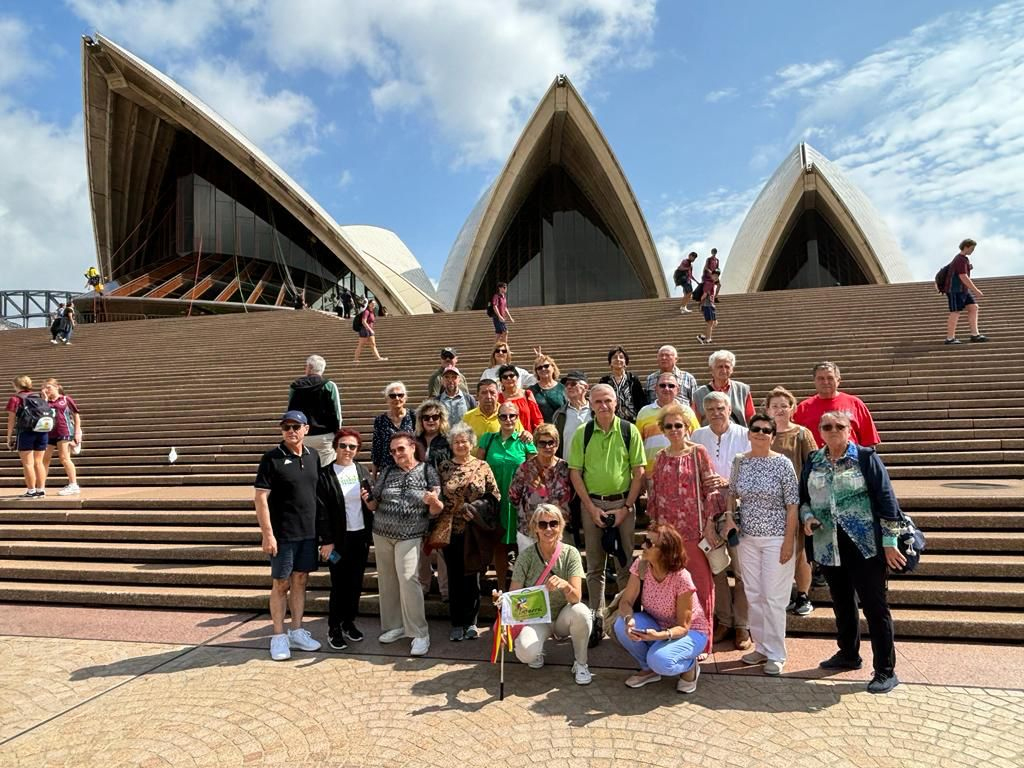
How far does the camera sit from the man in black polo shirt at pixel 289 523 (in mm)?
3512

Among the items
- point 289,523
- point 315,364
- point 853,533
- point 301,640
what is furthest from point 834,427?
point 315,364

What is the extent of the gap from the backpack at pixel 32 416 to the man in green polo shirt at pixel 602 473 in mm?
6118

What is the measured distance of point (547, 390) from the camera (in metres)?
4.98

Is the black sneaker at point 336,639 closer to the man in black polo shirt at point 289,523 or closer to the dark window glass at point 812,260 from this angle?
the man in black polo shirt at point 289,523

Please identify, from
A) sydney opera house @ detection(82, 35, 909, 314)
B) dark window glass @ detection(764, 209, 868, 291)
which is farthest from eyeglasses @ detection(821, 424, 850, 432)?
dark window glass @ detection(764, 209, 868, 291)

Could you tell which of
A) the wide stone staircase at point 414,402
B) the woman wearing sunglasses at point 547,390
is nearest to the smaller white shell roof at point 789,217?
the wide stone staircase at point 414,402

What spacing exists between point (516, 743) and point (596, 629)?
3.55 feet

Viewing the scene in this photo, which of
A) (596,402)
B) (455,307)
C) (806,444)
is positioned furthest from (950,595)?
(455,307)

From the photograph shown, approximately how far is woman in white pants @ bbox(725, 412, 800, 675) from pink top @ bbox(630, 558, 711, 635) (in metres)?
0.35

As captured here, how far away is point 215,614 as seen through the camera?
14.4 ft

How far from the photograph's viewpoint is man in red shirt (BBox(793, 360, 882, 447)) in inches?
159

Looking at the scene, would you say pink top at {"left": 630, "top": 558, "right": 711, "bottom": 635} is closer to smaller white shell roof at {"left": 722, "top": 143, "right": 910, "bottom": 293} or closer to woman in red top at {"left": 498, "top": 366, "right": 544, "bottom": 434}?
woman in red top at {"left": 498, "top": 366, "right": 544, "bottom": 434}

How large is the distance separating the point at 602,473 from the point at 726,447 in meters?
0.79

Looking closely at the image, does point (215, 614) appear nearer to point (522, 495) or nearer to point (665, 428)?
point (522, 495)
